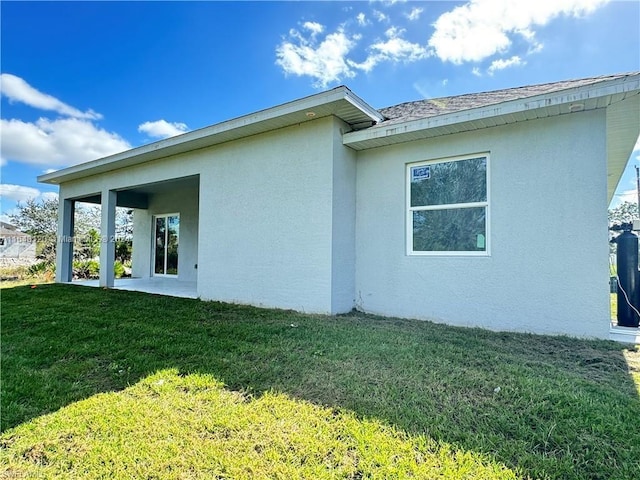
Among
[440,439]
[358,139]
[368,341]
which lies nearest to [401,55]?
[358,139]

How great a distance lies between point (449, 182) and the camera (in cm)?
580

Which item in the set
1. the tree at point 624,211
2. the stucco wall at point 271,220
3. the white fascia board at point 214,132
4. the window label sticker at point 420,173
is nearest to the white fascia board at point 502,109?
the white fascia board at point 214,132

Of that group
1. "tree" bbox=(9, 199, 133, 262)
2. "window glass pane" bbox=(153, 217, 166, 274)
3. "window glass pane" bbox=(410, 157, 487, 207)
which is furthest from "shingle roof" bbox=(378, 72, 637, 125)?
"tree" bbox=(9, 199, 133, 262)

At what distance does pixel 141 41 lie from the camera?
946 cm

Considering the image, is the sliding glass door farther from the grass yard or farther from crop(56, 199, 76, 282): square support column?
the grass yard

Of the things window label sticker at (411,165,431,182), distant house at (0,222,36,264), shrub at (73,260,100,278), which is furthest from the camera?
distant house at (0,222,36,264)

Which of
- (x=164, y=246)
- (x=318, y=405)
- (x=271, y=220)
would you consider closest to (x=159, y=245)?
(x=164, y=246)

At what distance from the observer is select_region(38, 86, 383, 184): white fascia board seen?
564 centimetres

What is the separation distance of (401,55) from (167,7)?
5.99 meters

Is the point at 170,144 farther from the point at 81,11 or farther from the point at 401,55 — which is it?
the point at 401,55

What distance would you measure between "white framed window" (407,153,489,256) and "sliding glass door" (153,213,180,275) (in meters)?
9.65

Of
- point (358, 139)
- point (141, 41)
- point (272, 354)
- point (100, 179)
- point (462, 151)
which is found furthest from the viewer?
point (100, 179)

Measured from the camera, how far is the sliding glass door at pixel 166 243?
42.5 ft

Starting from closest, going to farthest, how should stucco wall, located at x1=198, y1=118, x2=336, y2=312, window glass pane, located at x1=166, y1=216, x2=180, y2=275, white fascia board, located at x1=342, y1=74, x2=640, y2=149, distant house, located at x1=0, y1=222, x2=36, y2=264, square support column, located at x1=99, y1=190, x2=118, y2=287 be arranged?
white fascia board, located at x1=342, y1=74, x2=640, y2=149, stucco wall, located at x1=198, y1=118, x2=336, y2=312, square support column, located at x1=99, y1=190, x2=118, y2=287, window glass pane, located at x1=166, y1=216, x2=180, y2=275, distant house, located at x1=0, y1=222, x2=36, y2=264
